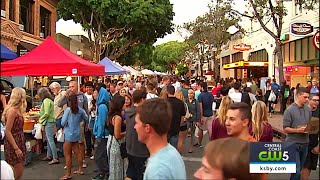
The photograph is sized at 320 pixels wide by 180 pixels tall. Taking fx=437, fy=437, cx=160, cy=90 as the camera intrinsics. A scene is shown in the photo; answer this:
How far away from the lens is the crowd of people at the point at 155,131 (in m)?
2.90

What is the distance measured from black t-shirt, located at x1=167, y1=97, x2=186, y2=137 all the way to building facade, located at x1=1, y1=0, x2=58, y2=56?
13797 mm

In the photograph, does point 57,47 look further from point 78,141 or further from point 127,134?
→ point 127,134

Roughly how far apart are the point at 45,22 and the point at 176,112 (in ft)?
89.9

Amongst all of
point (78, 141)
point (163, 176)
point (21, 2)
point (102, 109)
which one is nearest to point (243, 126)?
point (163, 176)

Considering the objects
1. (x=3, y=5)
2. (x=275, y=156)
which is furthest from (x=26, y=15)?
(x=275, y=156)

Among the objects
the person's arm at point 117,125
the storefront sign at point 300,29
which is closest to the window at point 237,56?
the storefront sign at point 300,29

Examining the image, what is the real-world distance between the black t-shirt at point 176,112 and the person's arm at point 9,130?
3.22m

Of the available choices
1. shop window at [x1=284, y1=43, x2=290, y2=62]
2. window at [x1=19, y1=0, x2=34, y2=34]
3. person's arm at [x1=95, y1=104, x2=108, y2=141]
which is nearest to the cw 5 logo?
person's arm at [x1=95, y1=104, x2=108, y2=141]

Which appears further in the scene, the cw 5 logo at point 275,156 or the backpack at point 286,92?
the backpack at point 286,92

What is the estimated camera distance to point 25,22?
96.6ft

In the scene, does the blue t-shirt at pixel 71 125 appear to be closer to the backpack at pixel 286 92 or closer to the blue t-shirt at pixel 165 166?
the blue t-shirt at pixel 165 166

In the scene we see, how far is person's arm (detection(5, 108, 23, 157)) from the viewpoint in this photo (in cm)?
644

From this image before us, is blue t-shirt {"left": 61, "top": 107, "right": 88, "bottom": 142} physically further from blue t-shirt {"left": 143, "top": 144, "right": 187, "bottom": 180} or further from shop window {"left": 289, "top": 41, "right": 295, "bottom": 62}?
shop window {"left": 289, "top": 41, "right": 295, "bottom": 62}

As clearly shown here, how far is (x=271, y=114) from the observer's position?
2102 centimetres
